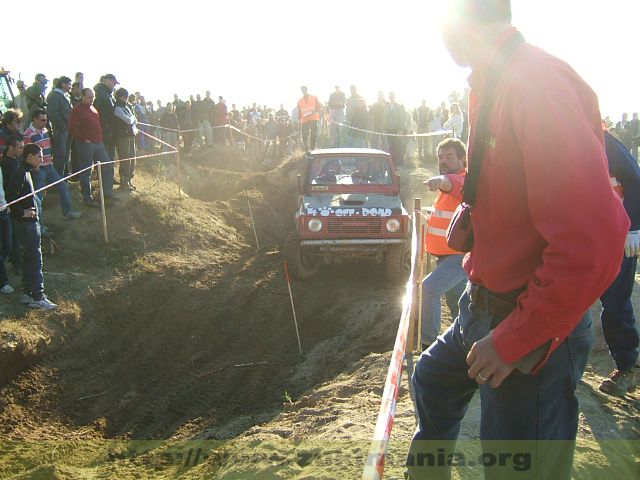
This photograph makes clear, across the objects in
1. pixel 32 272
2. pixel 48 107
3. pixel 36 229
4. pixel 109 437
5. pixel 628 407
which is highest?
pixel 48 107

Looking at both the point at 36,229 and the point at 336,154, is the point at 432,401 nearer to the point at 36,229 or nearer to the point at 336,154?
the point at 36,229

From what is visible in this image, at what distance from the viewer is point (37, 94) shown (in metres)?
11.1

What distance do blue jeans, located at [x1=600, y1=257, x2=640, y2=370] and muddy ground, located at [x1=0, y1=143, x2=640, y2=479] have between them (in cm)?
36

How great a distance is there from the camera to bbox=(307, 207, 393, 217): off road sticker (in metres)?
8.93

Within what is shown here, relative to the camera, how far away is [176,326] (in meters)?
8.04

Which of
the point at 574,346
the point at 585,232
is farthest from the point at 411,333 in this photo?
the point at 585,232

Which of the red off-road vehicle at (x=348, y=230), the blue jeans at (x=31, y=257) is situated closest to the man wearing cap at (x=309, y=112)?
the red off-road vehicle at (x=348, y=230)

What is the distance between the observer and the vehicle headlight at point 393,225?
891 centimetres

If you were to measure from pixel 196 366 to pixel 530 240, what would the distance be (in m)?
5.90

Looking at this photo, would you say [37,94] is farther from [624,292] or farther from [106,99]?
[624,292]

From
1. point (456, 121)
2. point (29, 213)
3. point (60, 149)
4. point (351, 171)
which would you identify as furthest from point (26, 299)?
point (456, 121)

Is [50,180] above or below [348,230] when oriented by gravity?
above

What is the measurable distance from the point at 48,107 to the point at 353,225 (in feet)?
18.7

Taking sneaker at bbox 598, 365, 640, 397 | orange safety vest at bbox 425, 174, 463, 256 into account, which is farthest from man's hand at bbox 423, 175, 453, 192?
sneaker at bbox 598, 365, 640, 397
